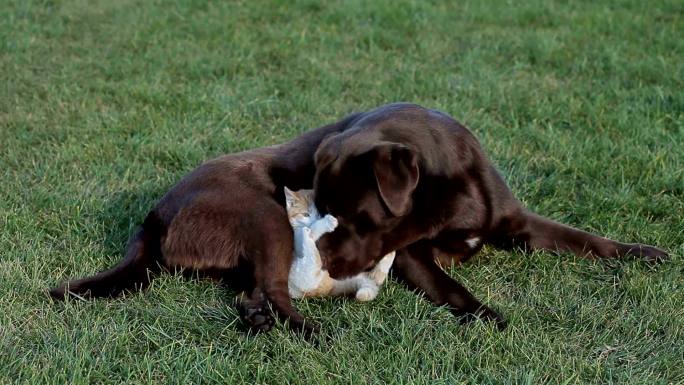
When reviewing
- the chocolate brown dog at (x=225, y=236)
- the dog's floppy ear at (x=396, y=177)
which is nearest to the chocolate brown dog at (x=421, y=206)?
the dog's floppy ear at (x=396, y=177)

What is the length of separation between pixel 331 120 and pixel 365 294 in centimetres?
233

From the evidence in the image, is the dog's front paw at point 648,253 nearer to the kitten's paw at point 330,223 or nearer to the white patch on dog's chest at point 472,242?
the white patch on dog's chest at point 472,242

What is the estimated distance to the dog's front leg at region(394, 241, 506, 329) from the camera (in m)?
3.16

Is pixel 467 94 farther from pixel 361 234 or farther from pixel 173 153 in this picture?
pixel 361 234

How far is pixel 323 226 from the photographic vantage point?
3352mm

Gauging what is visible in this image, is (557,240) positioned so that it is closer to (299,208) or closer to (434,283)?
(434,283)

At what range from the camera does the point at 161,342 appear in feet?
9.70

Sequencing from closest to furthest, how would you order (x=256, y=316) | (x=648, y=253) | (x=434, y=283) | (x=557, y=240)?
(x=256, y=316), (x=434, y=283), (x=648, y=253), (x=557, y=240)

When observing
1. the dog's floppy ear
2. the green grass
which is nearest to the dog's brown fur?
the dog's floppy ear

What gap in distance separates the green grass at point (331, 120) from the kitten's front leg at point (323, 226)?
0.25 metres

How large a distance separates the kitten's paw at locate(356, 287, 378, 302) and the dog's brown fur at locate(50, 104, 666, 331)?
0.09m

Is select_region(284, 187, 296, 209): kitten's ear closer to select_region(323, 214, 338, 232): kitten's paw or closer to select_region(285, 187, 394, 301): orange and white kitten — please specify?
select_region(285, 187, 394, 301): orange and white kitten

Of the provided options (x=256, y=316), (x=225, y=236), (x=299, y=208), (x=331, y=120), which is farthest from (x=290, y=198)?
(x=331, y=120)

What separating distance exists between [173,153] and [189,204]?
1.38 metres
